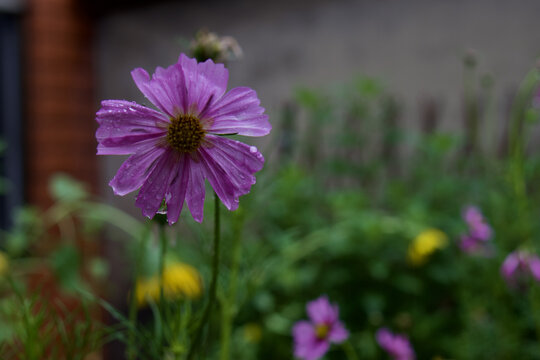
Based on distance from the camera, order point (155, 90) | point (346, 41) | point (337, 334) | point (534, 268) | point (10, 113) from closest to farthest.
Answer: point (155, 90)
point (337, 334)
point (534, 268)
point (346, 41)
point (10, 113)

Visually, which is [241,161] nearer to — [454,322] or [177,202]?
[177,202]

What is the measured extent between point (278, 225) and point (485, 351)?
0.66m

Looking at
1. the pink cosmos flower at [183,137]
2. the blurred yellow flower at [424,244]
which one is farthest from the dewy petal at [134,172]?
the blurred yellow flower at [424,244]

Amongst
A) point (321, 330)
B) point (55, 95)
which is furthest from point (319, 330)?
point (55, 95)

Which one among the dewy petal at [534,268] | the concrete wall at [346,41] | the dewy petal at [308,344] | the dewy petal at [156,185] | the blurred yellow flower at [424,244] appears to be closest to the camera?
the dewy petal at [156,185]

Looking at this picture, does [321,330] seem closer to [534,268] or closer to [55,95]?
[534,268]

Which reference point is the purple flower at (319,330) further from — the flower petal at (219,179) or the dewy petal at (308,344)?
the flower petal at (219,179)

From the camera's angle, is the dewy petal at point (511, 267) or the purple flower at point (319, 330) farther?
the dewy petal at point (511, 267)

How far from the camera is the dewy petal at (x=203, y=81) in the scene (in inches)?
12.4

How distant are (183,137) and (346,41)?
71.8 inches

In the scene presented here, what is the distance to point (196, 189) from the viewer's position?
33 centimetres

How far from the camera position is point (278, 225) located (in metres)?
1.56

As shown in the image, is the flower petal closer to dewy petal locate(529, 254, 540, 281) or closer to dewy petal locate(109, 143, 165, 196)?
dewy petal locate(109, 143, 165, 196)

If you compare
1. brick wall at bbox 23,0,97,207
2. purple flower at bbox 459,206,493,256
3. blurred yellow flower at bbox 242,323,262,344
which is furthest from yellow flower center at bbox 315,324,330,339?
brick wall at bbox 23,0,97,207
